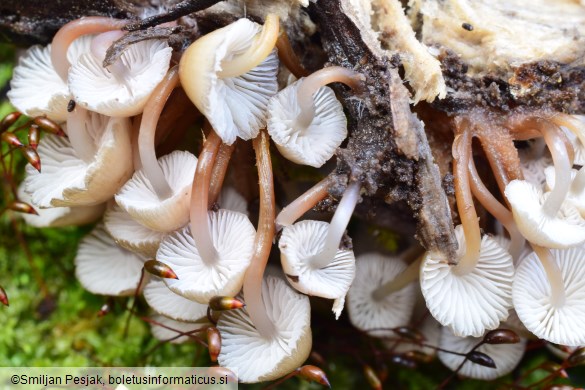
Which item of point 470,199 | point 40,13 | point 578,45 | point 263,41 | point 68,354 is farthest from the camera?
point 68,354

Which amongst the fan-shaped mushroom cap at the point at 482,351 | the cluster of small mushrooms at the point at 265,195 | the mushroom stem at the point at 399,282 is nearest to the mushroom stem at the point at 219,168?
the cluster of small mushrooms at the point at 265,195

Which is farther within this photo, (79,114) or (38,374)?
(38,374)

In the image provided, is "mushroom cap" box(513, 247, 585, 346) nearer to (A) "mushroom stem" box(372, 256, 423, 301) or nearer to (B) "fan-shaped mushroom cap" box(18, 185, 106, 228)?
(A) "mushroom stem" box(372, 256, 423, 301)

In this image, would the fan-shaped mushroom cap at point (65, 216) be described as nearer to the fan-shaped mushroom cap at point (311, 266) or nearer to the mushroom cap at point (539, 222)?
the fan-shaped mushroom cap at point (311, 266)

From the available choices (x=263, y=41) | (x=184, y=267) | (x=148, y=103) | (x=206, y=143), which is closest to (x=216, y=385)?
(x=184, y=267)

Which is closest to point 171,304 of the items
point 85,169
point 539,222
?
point 85,169

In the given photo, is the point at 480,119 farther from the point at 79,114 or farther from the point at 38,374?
the point at 38,374

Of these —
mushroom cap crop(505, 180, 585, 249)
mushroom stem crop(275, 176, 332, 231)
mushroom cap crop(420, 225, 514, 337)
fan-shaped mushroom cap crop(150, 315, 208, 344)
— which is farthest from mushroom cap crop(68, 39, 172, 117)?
mushroom cap crop(505, 180, 585, 249)
